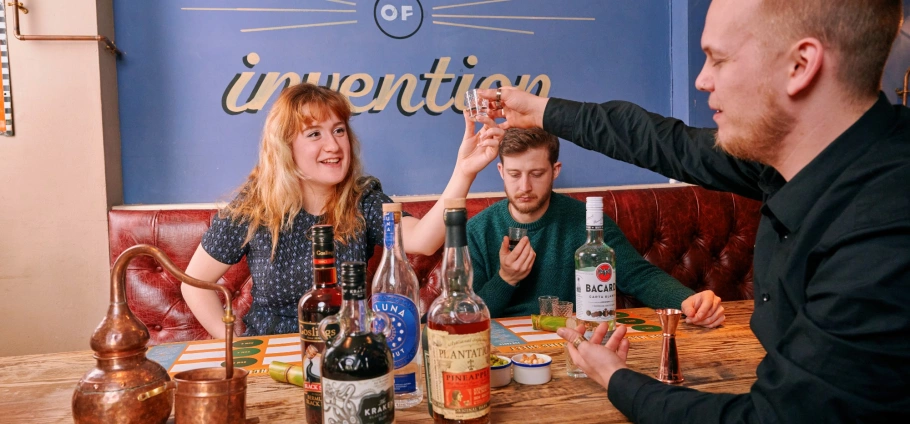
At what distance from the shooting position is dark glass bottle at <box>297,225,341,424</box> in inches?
35.4

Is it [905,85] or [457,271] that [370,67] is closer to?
[457,271]

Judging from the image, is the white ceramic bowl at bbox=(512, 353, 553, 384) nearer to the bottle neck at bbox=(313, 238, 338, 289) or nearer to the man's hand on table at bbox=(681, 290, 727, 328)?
the bottle neck at bbox=(313, 238, 338, 289)

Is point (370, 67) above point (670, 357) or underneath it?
above

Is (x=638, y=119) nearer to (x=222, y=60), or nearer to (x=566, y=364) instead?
(x=566, y=364)

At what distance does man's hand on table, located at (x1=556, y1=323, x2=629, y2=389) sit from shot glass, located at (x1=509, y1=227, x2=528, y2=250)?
3.44 ft

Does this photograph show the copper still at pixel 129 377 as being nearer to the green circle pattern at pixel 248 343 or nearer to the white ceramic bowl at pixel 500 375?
the white ceramic bowl at pixel 500 375

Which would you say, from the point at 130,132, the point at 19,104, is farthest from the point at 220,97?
the point at 19,104

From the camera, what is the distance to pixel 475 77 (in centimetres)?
277

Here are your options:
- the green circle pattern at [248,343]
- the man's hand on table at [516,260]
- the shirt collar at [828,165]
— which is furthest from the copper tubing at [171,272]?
the man's hand on table at [516,260]

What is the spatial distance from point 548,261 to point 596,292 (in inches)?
38.8

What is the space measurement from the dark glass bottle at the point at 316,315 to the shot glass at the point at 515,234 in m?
1.28

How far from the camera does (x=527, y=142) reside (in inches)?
85.4

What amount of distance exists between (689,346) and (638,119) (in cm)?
57

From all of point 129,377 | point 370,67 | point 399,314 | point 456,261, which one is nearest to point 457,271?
point 456,261
